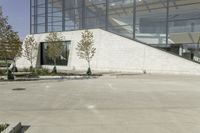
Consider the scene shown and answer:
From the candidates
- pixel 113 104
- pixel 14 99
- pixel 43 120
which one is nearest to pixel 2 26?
pixel 14 99

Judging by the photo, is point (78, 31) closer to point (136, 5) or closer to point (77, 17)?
point (77, 17)

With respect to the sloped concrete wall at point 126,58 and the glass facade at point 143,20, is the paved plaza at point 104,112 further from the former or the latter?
the glass facade at point 143,20

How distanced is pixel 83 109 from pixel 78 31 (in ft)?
114

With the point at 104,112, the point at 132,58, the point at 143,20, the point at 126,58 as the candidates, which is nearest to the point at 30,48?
the point at 126,58

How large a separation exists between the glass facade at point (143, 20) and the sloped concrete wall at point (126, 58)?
1228mm

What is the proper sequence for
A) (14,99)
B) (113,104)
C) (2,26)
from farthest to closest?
(2,26) < (14,99) < (113,104)

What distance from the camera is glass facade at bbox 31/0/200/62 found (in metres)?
37.9

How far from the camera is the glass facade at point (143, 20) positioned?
3791cm

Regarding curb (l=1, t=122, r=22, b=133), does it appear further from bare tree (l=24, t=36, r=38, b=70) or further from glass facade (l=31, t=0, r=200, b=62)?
bare tree (l=24, t=36, r=38, b=70)

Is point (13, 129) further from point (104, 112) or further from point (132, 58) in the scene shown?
point (132, 58)

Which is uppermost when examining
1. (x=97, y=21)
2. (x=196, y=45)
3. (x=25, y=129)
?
(x=97, y=21)

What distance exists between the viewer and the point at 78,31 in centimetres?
4700

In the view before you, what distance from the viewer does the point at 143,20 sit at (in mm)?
41219

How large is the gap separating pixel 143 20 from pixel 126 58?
4.82m
